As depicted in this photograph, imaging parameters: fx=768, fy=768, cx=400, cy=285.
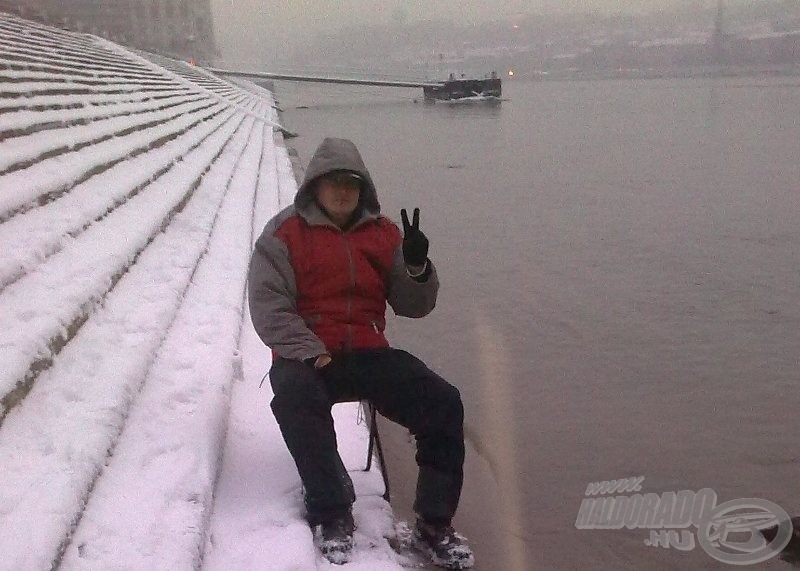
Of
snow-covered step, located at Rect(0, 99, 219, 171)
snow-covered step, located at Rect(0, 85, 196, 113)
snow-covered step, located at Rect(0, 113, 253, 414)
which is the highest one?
snow-covered step, located at Rect(0, 85, 196, 113)

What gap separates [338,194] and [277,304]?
439 millimetres

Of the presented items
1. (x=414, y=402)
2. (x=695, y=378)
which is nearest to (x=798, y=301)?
(x=695, y=378)

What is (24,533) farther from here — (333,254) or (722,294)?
(722,294)

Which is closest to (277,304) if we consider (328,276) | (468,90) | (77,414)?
(328,276)

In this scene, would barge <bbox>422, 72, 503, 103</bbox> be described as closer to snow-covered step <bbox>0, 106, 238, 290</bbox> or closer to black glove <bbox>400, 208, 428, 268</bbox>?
snow-covered step <bbox>0, 106, 238, 290</bbox>

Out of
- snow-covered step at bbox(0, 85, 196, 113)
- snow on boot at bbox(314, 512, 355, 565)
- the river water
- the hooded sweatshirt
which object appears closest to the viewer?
snow on boot at bbox(314, 512, 355, 565)

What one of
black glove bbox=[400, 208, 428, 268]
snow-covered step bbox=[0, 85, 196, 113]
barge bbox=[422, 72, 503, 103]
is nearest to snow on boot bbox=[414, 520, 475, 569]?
black glove bbox=[400, 208, 428, 268]

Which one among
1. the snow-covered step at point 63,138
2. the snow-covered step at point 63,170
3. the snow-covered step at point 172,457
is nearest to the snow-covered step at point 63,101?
the snow-covered step at point 63,138

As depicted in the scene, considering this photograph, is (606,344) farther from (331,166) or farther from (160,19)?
(160,19)

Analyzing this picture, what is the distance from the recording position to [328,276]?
2.62m

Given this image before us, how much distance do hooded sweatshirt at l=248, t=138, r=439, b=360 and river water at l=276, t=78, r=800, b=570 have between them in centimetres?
108

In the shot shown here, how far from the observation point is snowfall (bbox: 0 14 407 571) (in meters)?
2.08

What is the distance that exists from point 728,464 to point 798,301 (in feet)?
11.1

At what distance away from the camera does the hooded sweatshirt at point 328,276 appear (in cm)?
254
